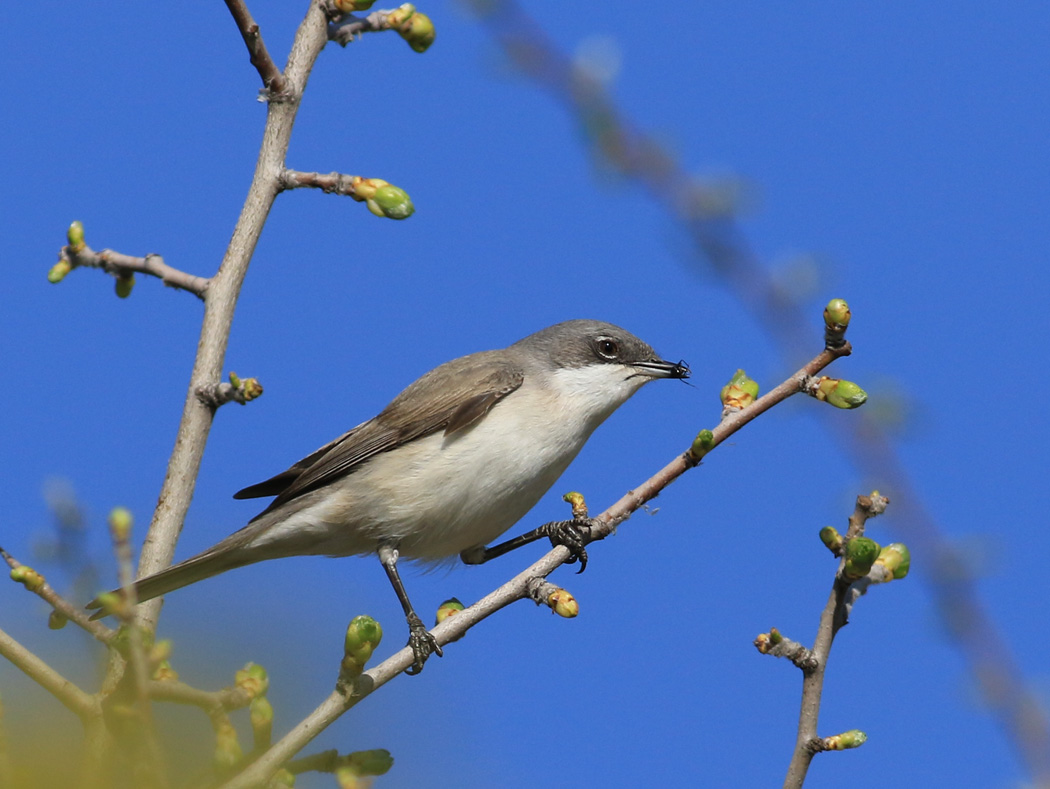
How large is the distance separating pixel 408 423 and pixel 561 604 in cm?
293

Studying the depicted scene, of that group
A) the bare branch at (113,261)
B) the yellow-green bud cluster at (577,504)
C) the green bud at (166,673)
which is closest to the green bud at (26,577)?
the green bud at (166,673)

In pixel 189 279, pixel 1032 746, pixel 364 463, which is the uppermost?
pixel 364 463

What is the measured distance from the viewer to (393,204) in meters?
4.35

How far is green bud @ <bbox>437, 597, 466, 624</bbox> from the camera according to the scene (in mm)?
4738

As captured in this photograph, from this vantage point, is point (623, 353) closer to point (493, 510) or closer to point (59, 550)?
point (493, 510)

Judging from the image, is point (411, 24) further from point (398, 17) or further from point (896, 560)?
point (896, 560)

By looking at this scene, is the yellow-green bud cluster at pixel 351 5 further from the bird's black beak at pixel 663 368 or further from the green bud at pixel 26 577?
the bird's black beak at pixel 663 368

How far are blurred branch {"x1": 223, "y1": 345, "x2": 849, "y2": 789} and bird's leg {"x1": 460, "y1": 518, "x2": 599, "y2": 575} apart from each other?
0.26m

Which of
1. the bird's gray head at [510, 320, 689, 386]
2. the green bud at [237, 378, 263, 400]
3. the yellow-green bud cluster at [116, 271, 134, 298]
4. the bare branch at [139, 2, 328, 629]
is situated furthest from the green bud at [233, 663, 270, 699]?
the bird's gray head at [510, 320, 689, 386]

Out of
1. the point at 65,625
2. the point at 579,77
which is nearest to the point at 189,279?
the point at 65,625

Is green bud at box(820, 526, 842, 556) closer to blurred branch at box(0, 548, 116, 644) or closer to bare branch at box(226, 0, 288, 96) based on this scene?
blurred branch at box(0, 548, 116, 644)

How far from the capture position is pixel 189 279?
4.46 m

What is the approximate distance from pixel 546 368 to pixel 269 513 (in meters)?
Answer: 2.08

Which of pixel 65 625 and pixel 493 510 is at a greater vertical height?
pixel 493 510
